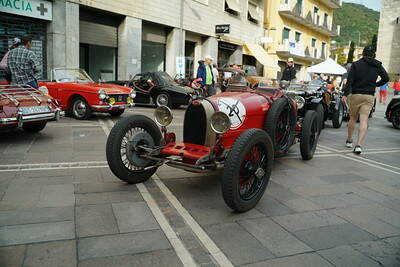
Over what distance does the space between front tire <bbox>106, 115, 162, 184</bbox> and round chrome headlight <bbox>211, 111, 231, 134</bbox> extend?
3.10 ft

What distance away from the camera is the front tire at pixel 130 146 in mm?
4109

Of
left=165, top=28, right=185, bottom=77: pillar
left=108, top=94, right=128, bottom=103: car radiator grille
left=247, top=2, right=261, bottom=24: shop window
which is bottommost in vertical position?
left=108, top=94, right=128, bottom=103: car radiator grille

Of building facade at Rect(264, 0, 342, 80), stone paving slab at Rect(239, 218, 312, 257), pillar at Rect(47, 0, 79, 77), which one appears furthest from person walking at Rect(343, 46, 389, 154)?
building facade at Rect(264, 0, 342, 80)

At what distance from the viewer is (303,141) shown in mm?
6000

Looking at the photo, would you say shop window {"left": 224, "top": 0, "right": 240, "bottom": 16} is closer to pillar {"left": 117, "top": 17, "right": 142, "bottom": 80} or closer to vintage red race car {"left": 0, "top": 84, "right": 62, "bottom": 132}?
pillar {"left": 117, "top": 17, "right": 142, "bottom": 80}

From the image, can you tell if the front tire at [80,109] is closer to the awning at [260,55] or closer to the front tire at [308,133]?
the front tire at [308,133]

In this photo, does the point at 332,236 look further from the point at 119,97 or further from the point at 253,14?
the point at 253,14

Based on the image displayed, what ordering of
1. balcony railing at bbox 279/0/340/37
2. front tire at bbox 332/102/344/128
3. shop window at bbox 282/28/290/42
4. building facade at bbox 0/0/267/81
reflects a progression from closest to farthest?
front tire at bbox 332/102/344/128
building facade at bbox 0/0/267/81
balcony railing at bbox 279/0/340/37
shop window at bbox 282/28/290/42

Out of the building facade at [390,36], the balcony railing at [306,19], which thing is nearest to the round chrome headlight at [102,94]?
the balcony railing at [306,19]

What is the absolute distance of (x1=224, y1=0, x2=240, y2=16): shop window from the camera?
23.0 m

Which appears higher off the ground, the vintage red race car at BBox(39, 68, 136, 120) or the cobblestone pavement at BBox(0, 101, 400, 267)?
the vintage red race car at BBox(39, 68, 136, 120)

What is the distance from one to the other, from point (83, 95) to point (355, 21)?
323ft

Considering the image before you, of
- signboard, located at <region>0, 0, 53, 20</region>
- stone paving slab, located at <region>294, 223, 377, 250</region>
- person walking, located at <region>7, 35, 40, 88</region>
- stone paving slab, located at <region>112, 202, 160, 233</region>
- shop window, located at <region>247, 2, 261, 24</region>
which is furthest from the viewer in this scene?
shop window, located at <region>247, 2, 261, 24</region>

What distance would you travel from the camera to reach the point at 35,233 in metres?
3.07
